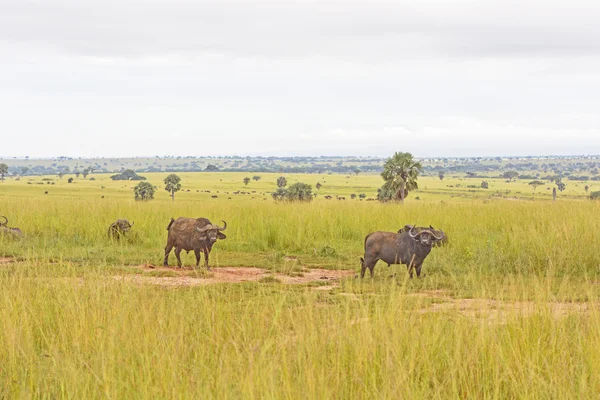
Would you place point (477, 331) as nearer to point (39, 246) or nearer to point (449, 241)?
point (449, 241)

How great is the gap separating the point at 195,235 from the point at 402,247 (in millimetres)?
3988

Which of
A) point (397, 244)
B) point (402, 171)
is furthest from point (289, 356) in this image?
point (402, 171)

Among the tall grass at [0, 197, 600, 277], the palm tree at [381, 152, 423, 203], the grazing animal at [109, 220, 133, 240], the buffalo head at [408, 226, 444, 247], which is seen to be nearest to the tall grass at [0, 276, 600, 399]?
the buffalo head at [408, 226, 444, 247]

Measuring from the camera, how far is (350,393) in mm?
4070

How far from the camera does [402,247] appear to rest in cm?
1075

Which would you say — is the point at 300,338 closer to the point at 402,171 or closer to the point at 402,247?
the point at 402,247

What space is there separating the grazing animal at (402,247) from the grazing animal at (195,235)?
112 inches

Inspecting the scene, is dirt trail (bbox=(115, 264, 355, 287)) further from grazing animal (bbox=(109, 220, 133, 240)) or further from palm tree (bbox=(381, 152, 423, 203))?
palm tree (bbox=(381, 152, 423, 203))

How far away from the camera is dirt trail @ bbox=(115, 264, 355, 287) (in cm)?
1035

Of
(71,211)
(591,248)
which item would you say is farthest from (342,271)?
(71,211)

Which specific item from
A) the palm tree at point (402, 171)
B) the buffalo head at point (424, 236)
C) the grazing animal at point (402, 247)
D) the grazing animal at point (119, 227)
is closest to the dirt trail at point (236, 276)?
the grazing animal at point (402, 247)

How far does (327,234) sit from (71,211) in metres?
7.76

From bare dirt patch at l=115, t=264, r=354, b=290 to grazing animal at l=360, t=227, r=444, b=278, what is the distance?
2.60 ft

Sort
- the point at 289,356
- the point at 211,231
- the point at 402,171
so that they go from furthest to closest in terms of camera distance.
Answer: the point at 402,171 → the point at 211,231 → the point at 289,356
